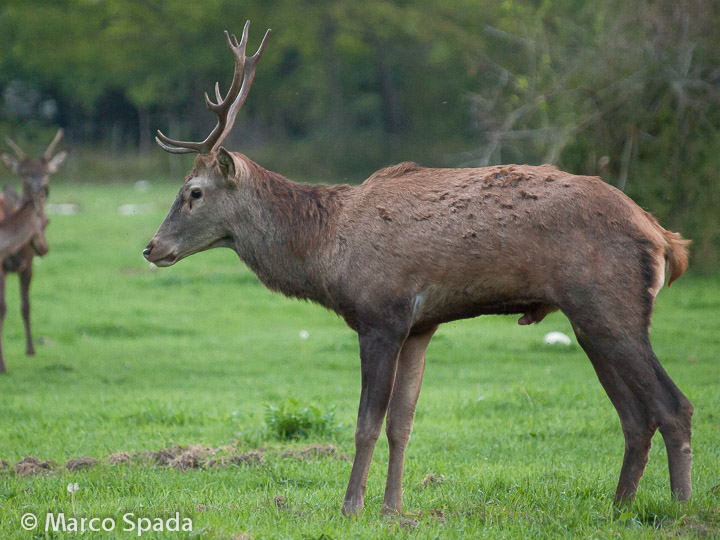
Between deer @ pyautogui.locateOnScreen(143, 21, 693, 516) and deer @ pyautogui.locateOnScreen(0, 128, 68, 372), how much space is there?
7076mm

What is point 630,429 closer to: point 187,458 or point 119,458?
point 187,458

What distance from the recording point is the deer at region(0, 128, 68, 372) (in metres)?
12.6

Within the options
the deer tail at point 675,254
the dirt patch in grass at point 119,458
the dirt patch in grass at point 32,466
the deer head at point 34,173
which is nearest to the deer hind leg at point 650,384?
the deer tail at point 675,254

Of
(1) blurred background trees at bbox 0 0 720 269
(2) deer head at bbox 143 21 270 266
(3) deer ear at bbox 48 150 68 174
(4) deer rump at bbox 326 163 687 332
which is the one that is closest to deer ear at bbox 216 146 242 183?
(2) deer head at bbox 143 21 270 266

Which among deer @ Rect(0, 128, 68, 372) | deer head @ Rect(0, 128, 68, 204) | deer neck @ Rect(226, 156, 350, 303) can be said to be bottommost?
deer @ Rect(0, 128, 68, 372)

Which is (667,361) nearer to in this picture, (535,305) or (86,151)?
(535,305)

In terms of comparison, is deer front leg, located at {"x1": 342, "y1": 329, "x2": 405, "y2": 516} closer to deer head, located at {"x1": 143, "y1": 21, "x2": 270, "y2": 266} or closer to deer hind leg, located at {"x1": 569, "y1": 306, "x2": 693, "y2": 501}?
deer hind leg, located at {"x1": 569, "y1": 306, "x2": 693, "y2": 501}

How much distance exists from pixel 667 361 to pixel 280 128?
40.9 metres

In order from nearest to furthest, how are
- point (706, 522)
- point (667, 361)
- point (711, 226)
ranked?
1. point (706, 522)
2. point (667, 361)
3. point (711, 226)

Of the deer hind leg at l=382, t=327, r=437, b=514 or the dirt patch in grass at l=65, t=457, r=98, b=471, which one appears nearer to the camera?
the deer hind leg at l=382, t=327, r=437, b=514

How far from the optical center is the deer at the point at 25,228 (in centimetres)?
1262

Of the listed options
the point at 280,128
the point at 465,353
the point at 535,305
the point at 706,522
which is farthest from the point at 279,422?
the point at 280,128

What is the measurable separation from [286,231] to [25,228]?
7.87 m

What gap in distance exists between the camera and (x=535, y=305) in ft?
18.5
